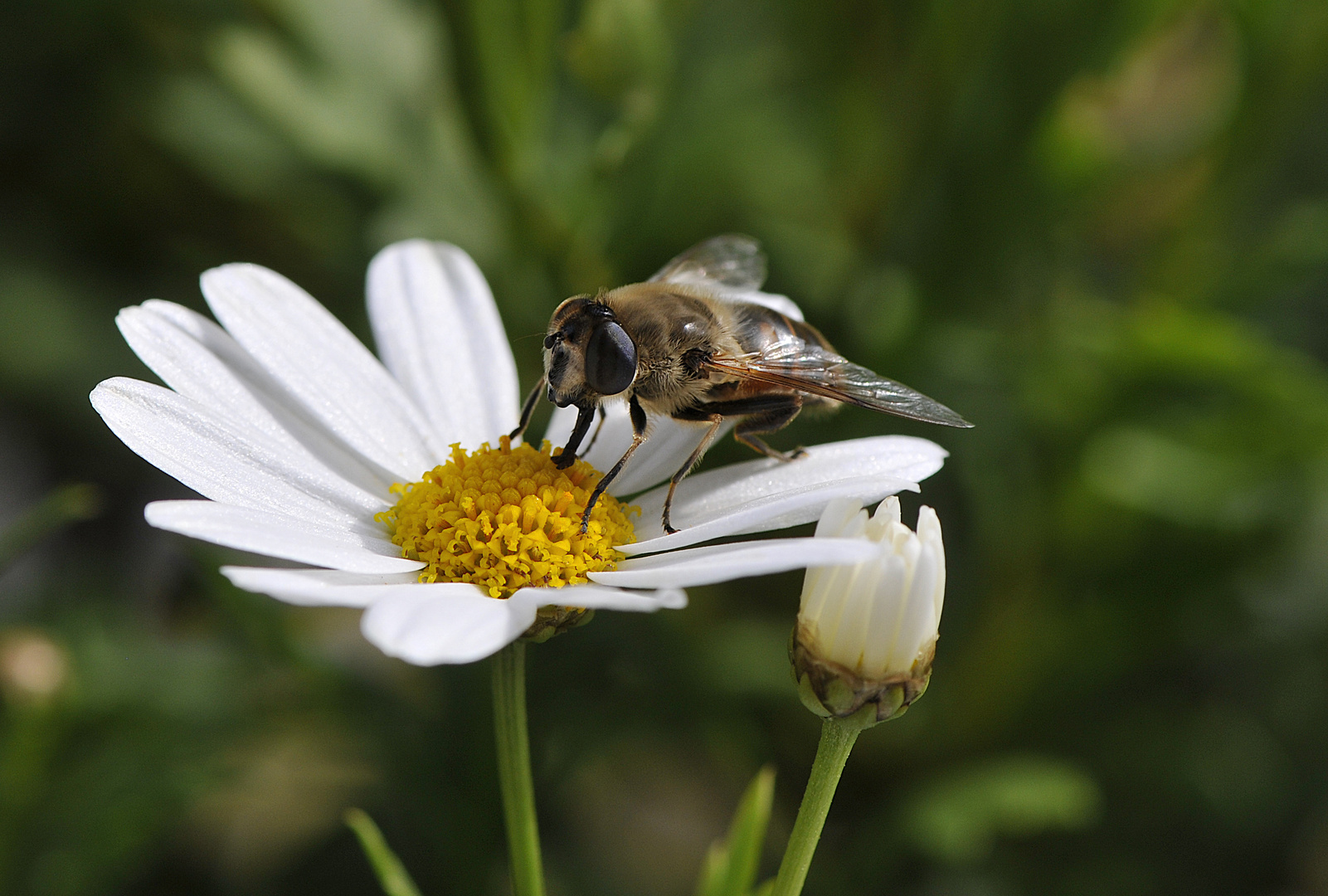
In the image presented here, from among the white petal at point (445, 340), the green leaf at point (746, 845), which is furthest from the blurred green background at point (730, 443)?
the green leaf at point (746, 845)

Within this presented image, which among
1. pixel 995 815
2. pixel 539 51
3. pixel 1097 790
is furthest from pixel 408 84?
pixel 1097 790

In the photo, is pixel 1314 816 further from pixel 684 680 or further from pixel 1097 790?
pixel 684 680

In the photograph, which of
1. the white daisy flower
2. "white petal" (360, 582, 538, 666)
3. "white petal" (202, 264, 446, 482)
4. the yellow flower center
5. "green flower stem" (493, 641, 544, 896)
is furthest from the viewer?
"white petal" (202, 264, 446, 482)

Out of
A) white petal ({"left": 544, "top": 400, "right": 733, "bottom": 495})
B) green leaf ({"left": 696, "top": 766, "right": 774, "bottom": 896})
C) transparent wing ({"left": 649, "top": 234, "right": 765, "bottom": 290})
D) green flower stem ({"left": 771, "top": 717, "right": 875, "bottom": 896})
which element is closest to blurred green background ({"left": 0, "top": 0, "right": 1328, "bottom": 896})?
transparent wing ({"left": 649, "top": 234, "right": 765, "bottom": 290})

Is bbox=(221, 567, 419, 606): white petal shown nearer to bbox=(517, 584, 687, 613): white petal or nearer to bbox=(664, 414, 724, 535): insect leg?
bbox=(517, 584, 687, 613): white petal

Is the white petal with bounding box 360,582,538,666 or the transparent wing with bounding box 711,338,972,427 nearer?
the white petal with bounding box 360,582,538,666

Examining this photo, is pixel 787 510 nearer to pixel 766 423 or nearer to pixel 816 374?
pixel 816 374
